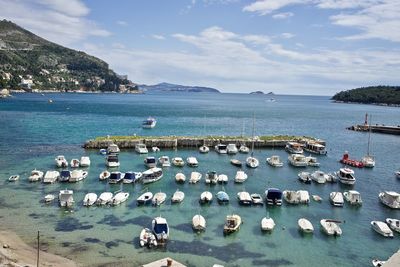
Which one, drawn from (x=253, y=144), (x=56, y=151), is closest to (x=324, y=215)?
(x=253, y=144)

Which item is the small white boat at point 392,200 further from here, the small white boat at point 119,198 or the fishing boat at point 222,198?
the small white boat at point 119,198

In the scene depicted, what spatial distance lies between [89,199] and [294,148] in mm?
48654

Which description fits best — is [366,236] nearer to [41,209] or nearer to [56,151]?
[41,209]

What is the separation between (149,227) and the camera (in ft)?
127

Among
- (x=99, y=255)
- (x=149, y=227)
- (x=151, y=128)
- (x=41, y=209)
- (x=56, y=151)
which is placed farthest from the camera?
(x=151, y=128)

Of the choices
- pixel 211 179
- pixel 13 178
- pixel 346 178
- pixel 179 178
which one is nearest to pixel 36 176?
pixel 13 178

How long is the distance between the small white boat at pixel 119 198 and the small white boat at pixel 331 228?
2159 cm

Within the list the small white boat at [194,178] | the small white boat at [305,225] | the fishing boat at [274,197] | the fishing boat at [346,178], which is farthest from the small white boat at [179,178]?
the fishing boat at [346,178]

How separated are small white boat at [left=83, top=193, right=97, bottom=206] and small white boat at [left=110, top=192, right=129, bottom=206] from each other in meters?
1.97

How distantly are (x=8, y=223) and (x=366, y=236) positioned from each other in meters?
34.3

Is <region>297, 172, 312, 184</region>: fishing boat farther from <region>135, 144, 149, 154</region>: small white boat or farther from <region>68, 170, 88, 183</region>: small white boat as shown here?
<region>68, 170, 88, 183</region>: small white boat

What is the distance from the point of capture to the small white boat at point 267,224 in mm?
39406

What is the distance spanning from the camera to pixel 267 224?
131 feet

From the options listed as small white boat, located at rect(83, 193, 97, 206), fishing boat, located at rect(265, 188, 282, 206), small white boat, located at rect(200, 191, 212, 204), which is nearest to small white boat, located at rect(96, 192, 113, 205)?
small white boat, located at rect(83, 193, 97, 206)
